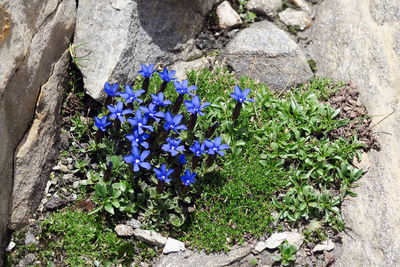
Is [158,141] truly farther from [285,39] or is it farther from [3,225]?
[285,39]

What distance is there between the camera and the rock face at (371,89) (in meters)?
5.27

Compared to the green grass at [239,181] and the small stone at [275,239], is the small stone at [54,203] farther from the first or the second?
the small stone at [275,239]

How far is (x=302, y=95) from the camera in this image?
6109mm

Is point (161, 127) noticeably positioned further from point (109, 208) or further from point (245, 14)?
point (245, 14)

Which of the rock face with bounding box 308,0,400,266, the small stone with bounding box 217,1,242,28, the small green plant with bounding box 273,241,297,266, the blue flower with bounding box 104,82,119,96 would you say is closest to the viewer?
the small green plant with bounding box 273,241,297,266

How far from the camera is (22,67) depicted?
4719 mm

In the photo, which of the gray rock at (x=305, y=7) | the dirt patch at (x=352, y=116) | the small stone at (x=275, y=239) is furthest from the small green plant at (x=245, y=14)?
the small stone at (x=275, y=239)

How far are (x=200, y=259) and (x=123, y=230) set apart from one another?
93 centimetres

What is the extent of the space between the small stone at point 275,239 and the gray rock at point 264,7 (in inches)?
135

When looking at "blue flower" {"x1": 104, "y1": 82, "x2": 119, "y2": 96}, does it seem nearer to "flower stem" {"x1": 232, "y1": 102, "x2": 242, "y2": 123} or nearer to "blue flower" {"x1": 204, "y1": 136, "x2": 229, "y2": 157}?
"blue flower" {"x1": 204, "y1": 136, "x2": 229, "y2": 157}

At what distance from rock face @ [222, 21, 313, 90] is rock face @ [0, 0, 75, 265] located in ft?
8.10

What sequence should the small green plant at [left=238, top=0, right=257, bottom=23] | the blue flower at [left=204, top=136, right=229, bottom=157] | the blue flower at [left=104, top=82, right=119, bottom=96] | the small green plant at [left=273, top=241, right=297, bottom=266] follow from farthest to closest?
the small green plant at [left=238, top=0, right=257, bottom=23]
the blue flower at [left=104, top=82, right=119, bottom=96]
the small green plant at [left=273, top=241, right=297, bottom=266]
the blue flower at [left=204, top=136, right=229, bottom=157]

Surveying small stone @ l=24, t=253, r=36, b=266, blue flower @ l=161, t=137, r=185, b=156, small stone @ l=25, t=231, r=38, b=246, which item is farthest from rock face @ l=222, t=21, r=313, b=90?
small stone @ l=24, t=253, r=36, b=266

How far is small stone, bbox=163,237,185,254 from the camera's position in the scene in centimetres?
507
